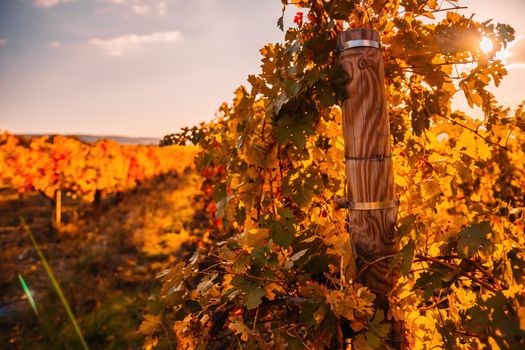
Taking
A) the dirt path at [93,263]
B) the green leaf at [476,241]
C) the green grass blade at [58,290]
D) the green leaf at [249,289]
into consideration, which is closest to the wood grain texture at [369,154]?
the green leaf at [476,241]

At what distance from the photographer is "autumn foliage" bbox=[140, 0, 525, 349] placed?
1.20 metres

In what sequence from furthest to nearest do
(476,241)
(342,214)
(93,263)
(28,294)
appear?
(93,263), (28,294), (342,214), (476,241)

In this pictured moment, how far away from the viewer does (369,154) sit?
4.10ft

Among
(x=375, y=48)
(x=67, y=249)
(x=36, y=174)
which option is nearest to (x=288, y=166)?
(x=375, y=48)

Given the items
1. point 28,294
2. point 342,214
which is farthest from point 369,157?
point 28,294

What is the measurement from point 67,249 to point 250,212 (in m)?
9.94

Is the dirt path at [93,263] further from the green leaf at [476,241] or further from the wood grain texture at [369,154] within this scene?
the green leaf at [476,241]

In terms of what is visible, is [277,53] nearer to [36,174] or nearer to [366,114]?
[366,114]

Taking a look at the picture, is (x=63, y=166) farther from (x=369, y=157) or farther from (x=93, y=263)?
(x=369, y=157)

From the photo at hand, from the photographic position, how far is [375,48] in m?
1.26

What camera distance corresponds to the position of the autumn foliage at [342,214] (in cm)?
120

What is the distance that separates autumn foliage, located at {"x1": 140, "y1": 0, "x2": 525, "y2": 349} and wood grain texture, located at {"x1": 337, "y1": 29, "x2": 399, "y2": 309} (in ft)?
0.13

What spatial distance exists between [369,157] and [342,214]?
631 mm

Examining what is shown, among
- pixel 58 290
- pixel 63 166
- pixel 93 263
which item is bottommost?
pixel 58 290
